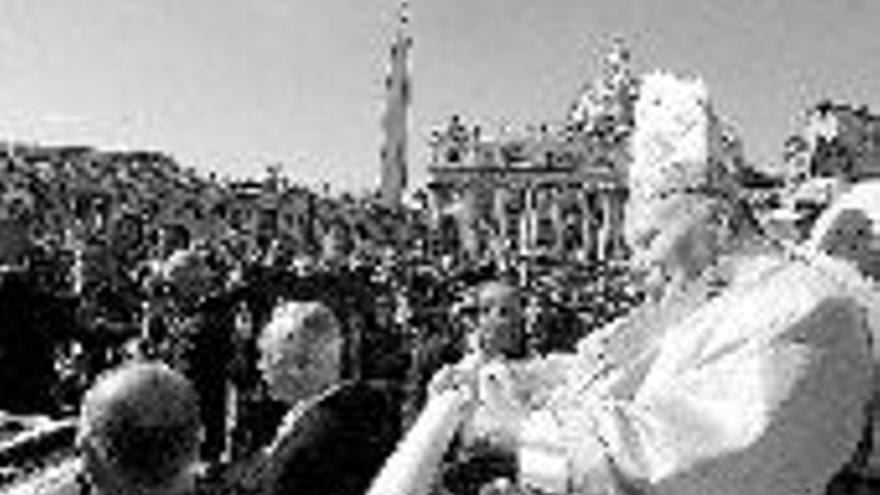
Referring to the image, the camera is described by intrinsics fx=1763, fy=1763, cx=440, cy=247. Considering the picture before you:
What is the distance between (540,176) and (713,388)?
112 m

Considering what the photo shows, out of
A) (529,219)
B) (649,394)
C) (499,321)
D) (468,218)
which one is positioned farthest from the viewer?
(529,219)

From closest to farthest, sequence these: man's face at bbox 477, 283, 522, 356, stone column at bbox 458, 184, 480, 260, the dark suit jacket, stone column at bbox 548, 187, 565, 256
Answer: the dark suit jacket → man's face at bbox 477, 283, 522, 356 → stone column at bbox 458, 184, 480, 260 → stone column at bbox 548, 187, 565, 256

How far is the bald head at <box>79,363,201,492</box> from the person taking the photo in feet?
11.1

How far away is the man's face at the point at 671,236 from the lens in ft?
13.4

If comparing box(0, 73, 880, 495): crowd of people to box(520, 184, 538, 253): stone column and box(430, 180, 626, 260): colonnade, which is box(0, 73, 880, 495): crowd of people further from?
box(520, 184, 538, 253): stone column

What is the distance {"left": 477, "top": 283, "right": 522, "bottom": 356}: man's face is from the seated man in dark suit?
1989 mm

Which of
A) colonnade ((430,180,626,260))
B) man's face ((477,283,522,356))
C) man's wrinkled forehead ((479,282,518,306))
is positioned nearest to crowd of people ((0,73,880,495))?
man's face ((477,283,522,356))

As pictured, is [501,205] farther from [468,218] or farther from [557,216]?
[468,218]

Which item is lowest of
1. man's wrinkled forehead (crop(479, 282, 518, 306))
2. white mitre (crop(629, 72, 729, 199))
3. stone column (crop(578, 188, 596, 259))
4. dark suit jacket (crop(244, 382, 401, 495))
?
stone column (crop(578, 188, 596, 259))

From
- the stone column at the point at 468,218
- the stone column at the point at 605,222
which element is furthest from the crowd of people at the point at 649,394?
the stone column at the point at 605,222

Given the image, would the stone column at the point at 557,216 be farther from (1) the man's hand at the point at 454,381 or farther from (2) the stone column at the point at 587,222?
(1) the man's hand at the point at 454,381

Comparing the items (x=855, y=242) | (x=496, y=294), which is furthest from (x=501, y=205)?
(x=855, y=242)

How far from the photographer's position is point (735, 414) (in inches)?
132

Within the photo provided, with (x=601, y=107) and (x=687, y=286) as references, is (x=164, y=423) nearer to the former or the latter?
(x=687, y=286)
